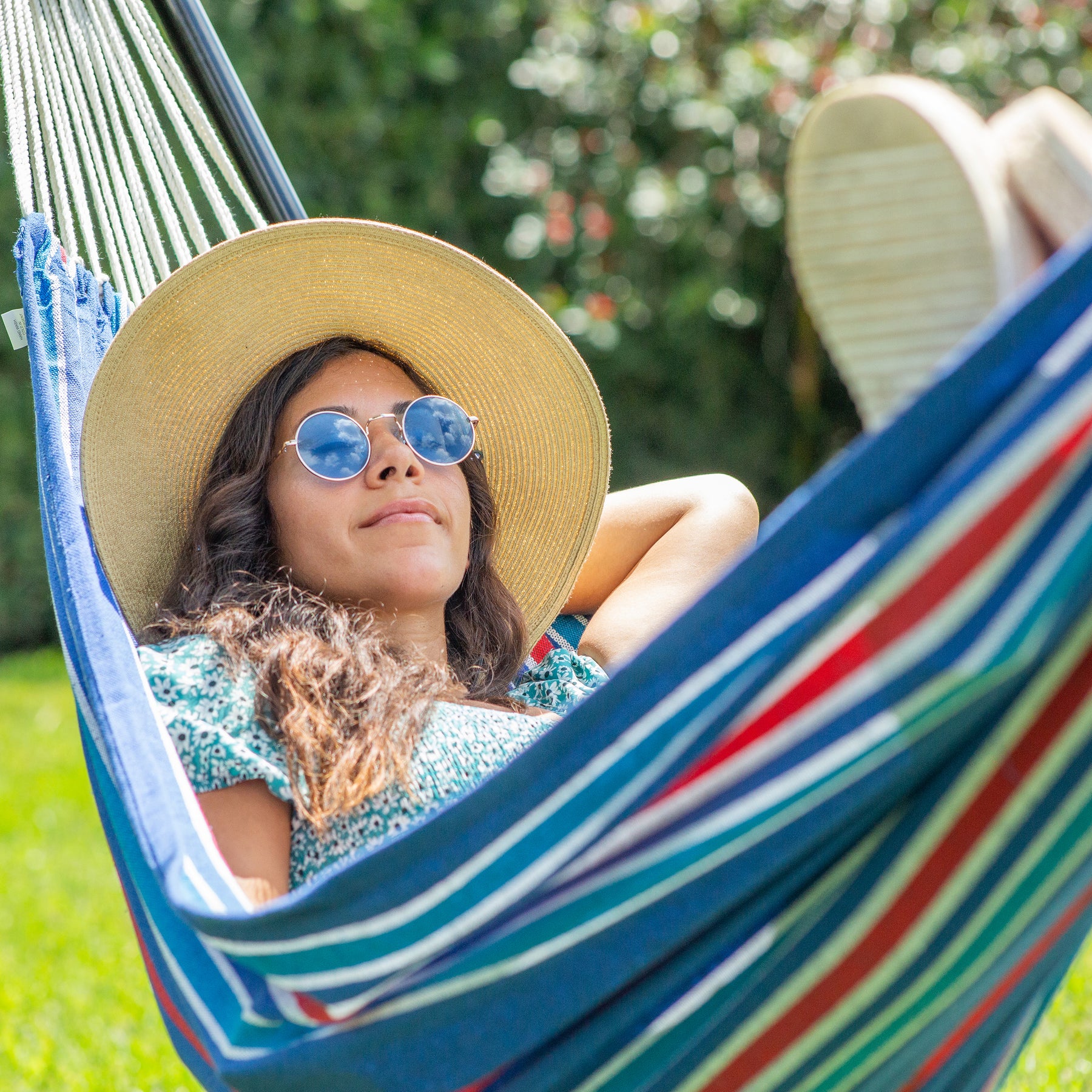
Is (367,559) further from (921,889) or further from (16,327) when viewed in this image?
(921,889)

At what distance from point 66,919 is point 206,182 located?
6.98 feet

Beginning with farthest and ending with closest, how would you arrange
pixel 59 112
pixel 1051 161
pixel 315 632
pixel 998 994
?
pixel 59 112 < pixel 315 632 < pixel 998 994 < pixel 1051 161

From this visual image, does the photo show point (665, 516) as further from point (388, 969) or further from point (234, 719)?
point (388, 969)

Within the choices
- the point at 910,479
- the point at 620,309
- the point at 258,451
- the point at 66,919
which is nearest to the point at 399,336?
the point at 258,451

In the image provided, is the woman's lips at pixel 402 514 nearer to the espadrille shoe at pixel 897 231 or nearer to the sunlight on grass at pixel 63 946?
the espadrille shoe at pixel 897 231

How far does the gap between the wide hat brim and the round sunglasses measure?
178 millimetres

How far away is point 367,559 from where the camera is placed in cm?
199

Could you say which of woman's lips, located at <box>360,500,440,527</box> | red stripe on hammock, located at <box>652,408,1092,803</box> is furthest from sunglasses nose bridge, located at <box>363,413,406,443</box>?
red stripe on hammock, located at <box>652,408,1092,803</box>

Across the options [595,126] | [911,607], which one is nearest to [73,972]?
[911,607]

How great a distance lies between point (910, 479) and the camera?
43.6 inches

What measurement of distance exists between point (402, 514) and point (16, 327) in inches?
30.0

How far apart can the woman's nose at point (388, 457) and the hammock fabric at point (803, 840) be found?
841 mm

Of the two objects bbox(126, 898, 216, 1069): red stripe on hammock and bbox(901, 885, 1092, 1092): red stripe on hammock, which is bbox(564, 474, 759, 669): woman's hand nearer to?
bbox(126, 898, 216, 1069): red stripe on hammock

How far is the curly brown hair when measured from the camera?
1634 mm
